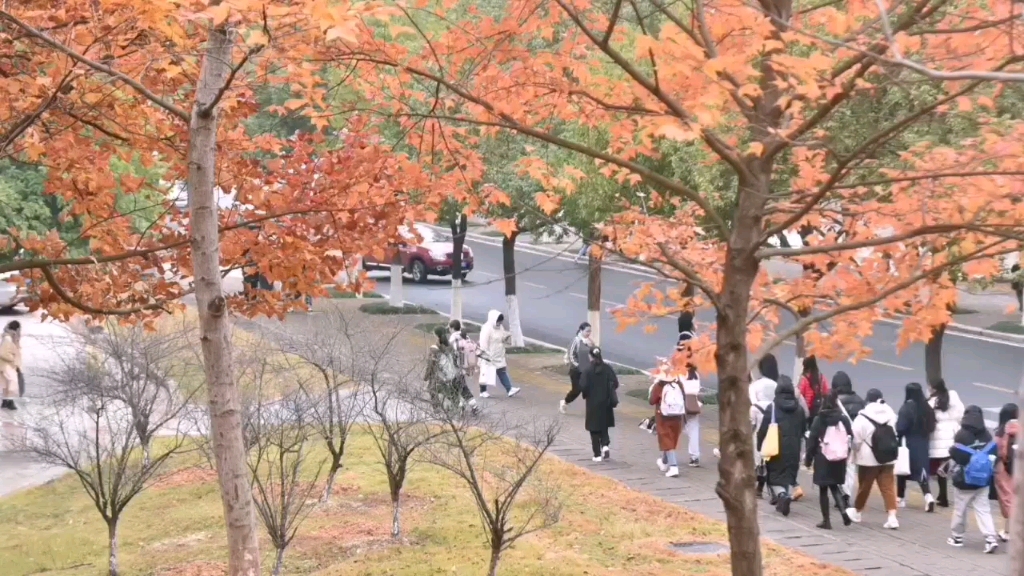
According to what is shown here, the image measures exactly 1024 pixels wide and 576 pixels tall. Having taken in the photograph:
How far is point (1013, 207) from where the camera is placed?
251 inches

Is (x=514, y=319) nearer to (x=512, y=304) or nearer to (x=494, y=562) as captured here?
(x=512, y=304)

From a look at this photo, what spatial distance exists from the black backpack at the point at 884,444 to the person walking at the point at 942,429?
130cm

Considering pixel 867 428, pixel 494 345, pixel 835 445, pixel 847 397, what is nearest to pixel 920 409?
pixel 847 397

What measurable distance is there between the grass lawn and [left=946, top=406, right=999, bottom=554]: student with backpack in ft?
5.46

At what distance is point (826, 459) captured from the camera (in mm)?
11781

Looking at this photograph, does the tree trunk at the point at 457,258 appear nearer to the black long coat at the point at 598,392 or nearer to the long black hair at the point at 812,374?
the black long coat at the point at 598,392

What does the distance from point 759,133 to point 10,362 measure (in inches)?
574

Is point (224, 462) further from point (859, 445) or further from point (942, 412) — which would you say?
point (942, 412)

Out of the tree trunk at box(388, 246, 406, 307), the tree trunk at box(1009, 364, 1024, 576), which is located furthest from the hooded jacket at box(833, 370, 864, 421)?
the tree trunk at box(388, 246, 406, 307)

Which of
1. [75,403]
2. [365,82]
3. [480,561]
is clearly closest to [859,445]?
[480,561]

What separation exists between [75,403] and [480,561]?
5.02 meters

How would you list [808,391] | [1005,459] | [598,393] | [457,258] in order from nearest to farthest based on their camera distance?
1. [1005,459]
2. [598,393]
3. [808,391]
4. [457,258]

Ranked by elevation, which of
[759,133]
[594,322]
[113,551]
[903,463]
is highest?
[759,133]

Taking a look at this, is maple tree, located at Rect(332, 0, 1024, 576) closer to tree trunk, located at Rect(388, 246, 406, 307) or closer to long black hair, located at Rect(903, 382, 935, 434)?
long black hair, located at Rect(903, 382, 935, 434)
